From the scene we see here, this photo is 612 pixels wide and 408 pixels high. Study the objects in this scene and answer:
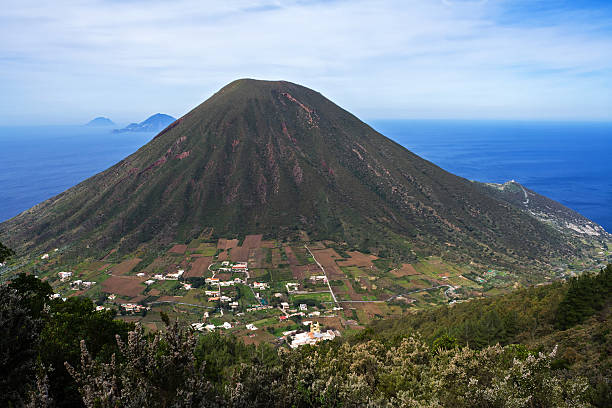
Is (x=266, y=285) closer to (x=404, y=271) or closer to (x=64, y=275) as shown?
(x=404, y=271)

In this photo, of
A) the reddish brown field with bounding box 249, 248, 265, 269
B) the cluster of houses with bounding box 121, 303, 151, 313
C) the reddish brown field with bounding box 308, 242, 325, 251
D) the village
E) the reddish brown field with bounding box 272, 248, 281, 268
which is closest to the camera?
the village

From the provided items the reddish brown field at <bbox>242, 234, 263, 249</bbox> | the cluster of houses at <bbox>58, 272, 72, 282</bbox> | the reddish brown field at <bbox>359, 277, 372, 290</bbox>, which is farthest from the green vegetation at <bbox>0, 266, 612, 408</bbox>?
the cluster of houses at <bbox>58, 272, 72, 282</bbox>

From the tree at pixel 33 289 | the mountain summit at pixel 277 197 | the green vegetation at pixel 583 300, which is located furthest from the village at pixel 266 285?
the green vegetation at pixel 583 300

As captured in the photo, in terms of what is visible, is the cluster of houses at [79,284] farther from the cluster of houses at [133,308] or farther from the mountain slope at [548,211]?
the mountain slope at [548,211]

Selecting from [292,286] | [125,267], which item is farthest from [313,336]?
[125,267]

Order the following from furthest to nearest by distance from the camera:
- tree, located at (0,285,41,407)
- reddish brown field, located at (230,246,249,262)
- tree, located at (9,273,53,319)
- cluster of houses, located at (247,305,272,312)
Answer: reddish brown field, located at (230,246,249,262) → cluster of houses, located at (247,305,272,312) → tree, located at (9,273,53,319) → tree, located at (0,285,41,407)

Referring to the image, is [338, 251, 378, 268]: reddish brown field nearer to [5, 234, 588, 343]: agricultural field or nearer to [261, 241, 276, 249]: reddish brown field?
[5, 234, 588, 343]: agricultural field

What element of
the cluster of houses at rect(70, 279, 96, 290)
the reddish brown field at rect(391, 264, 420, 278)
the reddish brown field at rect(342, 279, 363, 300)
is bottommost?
the reddish brown field at rect(342, 279, 363, 300)
